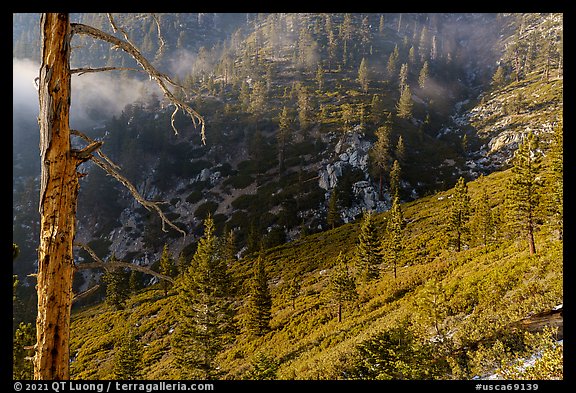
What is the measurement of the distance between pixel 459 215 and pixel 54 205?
36.9m

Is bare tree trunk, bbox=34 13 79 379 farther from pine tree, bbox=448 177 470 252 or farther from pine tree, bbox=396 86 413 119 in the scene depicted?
pine tree, bbox=396 86 413 119

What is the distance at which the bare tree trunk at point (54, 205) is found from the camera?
3.34 meters

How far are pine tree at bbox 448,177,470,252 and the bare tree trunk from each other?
36.1 m

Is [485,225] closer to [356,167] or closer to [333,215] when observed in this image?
[333,215]

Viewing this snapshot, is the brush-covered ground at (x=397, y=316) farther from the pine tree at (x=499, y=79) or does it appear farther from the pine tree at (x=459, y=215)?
the pine tree at (x=499, y=79)

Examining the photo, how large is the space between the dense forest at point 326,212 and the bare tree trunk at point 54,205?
0.36 meters

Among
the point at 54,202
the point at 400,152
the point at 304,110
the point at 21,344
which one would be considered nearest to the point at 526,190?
the point at 54,202

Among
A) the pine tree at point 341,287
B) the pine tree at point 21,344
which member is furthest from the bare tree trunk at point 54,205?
the pine tree at point 341,287

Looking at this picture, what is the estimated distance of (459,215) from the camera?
33094 mm

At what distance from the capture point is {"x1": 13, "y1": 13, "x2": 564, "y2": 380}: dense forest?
39.0ft

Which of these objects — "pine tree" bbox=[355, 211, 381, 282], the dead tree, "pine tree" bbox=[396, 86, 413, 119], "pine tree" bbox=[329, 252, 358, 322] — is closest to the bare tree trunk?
the dead tree
